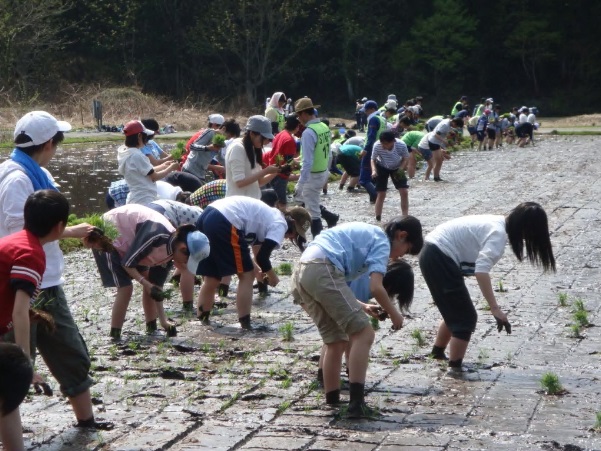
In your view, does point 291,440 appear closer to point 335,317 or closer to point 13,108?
point 335,317

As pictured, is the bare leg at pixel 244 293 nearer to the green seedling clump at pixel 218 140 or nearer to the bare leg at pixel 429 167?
the green seedling clump at pixel 218 140

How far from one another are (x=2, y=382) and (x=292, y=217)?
498cm

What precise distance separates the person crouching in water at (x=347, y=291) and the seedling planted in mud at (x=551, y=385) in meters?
1.19

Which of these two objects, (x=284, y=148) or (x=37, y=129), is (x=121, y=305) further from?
(x=284, y=148)

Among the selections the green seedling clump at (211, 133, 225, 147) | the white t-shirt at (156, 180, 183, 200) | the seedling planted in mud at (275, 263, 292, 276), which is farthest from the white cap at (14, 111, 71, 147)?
the green seedling clump at (211, 133, 225, 147)

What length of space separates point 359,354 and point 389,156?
9.95m

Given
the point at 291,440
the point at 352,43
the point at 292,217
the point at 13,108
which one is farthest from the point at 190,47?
the point at 291,440

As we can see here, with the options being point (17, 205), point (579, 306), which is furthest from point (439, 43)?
point (17, 205)

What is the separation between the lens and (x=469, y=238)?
7621 millimetres

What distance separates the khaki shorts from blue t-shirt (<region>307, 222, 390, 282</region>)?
0.08 meters

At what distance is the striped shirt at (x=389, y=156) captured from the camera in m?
16.3

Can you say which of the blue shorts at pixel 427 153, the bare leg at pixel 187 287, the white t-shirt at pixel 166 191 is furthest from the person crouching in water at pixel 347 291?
the blue shorts at pixel 427 153

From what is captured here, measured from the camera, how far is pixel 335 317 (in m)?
6.64

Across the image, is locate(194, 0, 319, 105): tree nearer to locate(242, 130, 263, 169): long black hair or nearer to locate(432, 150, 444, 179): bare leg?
locate(432, 150, 444, 179): bare leg
